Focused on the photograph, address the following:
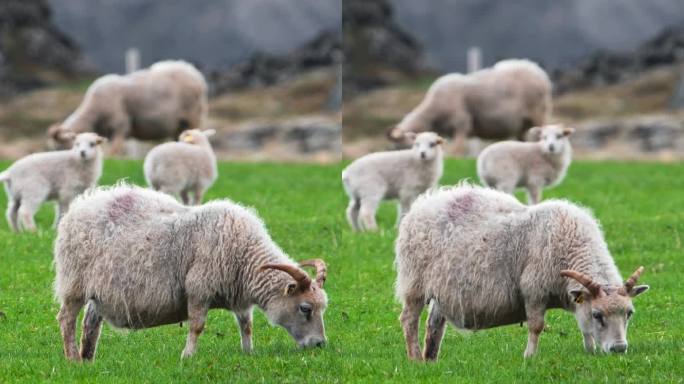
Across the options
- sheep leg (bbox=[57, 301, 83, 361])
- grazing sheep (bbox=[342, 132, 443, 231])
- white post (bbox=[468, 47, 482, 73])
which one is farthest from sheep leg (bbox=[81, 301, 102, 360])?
white post (bbox=[468, 47, 482, 73])

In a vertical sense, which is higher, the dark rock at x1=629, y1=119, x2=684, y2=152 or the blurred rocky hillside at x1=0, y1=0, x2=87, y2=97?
the blurred rocky hillside at x1=0, y1=0, x2=87, y2=97

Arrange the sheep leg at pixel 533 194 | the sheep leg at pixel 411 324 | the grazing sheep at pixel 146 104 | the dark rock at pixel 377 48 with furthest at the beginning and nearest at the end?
1. the dark rock at pixel 377 48
2. the grazing sheep at pixel 146 104
3. the sheep leg at pixel 533 194
4. the sheep leg at pixel 411 324

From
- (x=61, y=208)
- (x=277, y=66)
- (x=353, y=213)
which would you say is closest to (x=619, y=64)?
(x=277, y=66)

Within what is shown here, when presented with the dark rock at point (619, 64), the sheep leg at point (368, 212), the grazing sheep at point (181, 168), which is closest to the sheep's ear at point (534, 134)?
the sheep leg at point (368, 212)

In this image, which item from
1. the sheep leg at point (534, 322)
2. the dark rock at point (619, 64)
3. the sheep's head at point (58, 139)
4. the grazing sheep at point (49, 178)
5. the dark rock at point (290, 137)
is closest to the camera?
the sheep leg at point (534, 322)

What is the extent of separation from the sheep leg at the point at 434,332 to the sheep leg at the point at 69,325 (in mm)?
2712

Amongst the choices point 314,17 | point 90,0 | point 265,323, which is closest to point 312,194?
point 265,323

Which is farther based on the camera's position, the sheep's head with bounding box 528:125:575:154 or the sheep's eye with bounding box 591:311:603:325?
the sheep's head with bounding box 528:125:575:154

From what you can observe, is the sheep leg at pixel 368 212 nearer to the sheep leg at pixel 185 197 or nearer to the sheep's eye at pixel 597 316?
the sheep leg at pixel 185 197

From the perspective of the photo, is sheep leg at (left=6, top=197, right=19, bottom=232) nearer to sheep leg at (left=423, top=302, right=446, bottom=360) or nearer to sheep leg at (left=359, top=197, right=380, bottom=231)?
sheep leg at (left=359, top=197, right=380, bottom=231)

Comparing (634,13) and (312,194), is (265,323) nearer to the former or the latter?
(312,194)

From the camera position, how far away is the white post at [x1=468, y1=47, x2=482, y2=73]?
3506 cm

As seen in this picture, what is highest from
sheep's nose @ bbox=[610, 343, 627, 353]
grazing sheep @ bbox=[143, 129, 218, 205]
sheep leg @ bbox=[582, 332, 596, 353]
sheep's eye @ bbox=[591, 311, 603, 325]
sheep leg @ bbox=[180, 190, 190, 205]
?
grazing sheep @ bbox=[143, 129, 218, 205]

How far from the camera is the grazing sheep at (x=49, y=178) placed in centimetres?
1559
